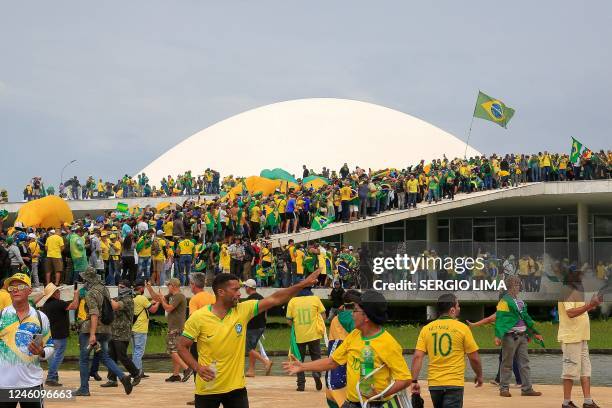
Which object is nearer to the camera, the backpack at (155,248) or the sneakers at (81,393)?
the sneakers at (81,393)

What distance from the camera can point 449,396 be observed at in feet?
31.2

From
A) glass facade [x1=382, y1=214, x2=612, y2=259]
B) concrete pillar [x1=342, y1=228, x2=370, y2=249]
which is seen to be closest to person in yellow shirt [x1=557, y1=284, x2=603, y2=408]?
concrete pillar [x1=342, y1=228, x2=370, y2=249]

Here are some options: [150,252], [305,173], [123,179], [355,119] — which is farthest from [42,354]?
[355,119]

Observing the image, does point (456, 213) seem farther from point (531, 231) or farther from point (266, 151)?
point (266, 151)

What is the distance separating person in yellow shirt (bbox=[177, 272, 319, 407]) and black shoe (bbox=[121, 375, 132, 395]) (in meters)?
5.90

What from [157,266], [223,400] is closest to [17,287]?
[223,400]

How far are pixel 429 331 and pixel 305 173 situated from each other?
3576cm

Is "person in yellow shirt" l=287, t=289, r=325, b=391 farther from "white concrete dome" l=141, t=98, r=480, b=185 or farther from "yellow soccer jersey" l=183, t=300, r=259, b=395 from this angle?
"white concrete dome" l=141, t=98, r=480, b=185

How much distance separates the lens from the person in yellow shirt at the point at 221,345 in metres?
8.27

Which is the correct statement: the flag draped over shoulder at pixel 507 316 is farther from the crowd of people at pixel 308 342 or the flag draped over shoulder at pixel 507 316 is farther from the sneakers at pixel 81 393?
the sneakers at pixel 81 393

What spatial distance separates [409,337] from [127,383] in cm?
1273

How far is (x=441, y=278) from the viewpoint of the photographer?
31.1m

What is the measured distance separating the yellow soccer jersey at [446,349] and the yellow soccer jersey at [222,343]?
1854 millimetres

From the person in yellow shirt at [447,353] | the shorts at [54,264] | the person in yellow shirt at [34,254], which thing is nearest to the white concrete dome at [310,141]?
the person in yellow shirt at [34,254]
